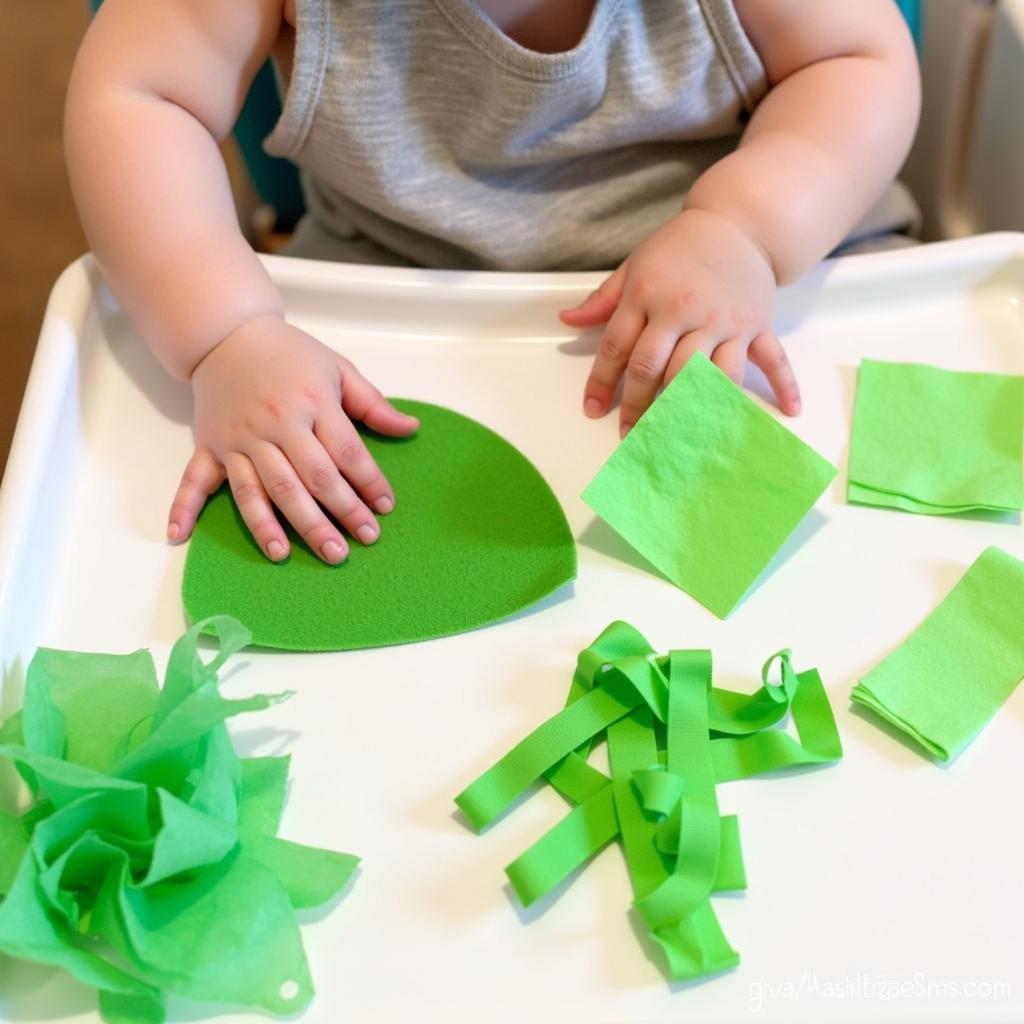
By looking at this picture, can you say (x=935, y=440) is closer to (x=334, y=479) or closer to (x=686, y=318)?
(x=686, y=318)

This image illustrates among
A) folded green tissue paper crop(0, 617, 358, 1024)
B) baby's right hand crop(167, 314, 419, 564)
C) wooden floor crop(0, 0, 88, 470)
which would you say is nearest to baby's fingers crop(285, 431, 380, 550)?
baby's right hand crop(167, 314, 419, 564)

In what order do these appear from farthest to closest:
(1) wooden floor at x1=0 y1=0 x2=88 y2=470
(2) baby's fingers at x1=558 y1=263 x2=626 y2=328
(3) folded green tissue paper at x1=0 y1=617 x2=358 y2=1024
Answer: (1) wooden floor at x1=0 y1=0 x2=88 y2=470 < (2) baby's fingers at x1=558 y1=263 x2=626 y2=328 < (3) folded green tissue paper at x1=0 y1=617 x2=358 y2=1024

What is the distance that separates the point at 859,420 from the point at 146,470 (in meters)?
0.34

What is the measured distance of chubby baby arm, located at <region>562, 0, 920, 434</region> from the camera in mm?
536

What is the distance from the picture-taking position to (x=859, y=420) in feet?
1.73

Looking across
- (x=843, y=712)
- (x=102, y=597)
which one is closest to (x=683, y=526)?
(x=843, y=712)

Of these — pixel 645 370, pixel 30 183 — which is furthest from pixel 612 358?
pixel 30 183

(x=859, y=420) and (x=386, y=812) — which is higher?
(x=859, y=420)

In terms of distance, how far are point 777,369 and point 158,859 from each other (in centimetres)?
35

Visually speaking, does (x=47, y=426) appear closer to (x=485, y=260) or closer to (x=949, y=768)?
(x=485, y=260)

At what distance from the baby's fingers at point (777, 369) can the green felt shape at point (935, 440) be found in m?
0.03

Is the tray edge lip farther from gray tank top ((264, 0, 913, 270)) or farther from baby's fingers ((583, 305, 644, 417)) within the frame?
baby's fingers ((583, 305, 644, 417))

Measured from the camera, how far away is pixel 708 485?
492mm

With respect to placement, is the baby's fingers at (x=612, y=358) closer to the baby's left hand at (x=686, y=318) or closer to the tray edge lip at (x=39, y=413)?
the baby's left hand at (x=686, y=318)
